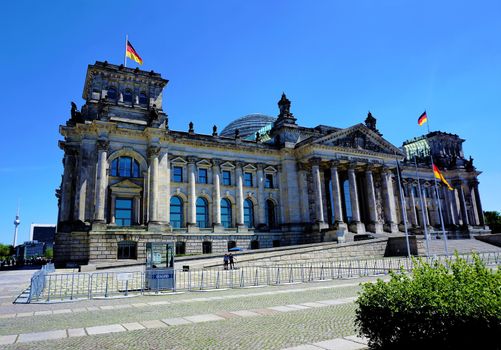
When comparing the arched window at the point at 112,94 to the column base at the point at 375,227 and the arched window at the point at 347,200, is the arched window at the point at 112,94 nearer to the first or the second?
the arched window at the point at 347,200

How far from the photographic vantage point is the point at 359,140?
6003cm

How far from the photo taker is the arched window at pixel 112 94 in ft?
154

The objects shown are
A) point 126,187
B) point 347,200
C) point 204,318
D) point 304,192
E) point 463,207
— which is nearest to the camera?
point 204,318

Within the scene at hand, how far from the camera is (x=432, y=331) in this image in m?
6.11

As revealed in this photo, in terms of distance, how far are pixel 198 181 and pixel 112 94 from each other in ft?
52.1

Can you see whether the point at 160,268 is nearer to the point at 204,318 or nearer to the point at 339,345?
the point at 204,318

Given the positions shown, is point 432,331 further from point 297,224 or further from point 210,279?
point 297,224

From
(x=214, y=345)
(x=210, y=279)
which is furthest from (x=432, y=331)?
(x=210, y=279)

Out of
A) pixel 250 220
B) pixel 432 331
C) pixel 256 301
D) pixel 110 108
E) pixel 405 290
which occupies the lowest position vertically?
pixel 256 301

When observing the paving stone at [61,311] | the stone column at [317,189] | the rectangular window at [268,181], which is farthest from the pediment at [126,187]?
the paving stone at [61,311]

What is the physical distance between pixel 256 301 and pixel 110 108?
37.4 m

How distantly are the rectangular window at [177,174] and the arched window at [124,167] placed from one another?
5.12 metres

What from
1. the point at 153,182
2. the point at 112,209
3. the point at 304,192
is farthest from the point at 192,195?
the point at 304,192

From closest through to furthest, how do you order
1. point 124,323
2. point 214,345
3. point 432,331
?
1. point 432,331
2. point 214,345
3. point 124,323
